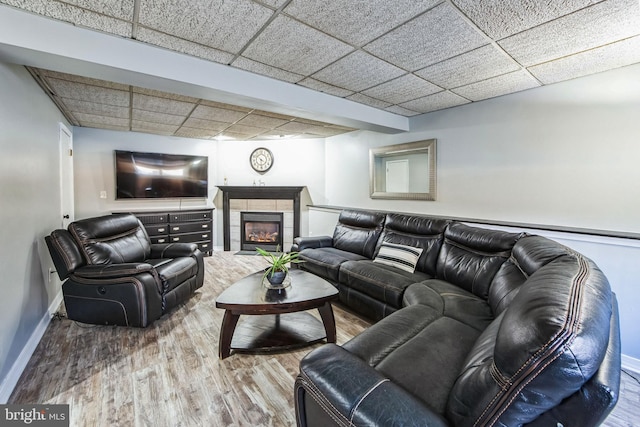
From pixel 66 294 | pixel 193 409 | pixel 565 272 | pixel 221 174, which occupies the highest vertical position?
pixel 221 174

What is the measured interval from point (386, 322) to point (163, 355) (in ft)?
5.80

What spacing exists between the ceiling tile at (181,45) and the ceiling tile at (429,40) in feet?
3.71

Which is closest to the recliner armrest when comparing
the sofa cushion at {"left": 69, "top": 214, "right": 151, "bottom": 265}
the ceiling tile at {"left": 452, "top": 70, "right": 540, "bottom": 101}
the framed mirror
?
the sofa cushion at {"left": 69, "top": 214, "right": 151, "bottom": 265}

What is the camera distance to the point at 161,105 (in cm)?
343

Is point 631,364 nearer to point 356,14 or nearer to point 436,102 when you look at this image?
point 436,102

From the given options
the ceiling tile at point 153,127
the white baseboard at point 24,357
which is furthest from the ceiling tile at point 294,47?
the ceiling tile at point 153,127

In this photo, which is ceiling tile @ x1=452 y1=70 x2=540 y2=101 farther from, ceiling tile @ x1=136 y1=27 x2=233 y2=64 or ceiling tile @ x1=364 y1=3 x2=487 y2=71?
ceiling tile @ x1=136 y1=27 x2=233 y2=64

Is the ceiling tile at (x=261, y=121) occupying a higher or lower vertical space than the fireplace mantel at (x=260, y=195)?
higher

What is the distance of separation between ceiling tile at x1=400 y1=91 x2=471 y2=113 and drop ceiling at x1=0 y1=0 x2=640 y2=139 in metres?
0.09

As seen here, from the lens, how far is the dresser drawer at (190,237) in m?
5.17

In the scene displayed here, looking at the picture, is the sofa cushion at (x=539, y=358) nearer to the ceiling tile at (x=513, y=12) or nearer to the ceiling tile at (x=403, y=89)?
the ceiling tile at (x=513, y=12)

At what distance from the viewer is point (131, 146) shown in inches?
201

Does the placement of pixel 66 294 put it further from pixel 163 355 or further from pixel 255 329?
pixel 255 329

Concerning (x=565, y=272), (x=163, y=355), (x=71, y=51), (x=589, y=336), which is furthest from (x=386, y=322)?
(x=71, y=51)
